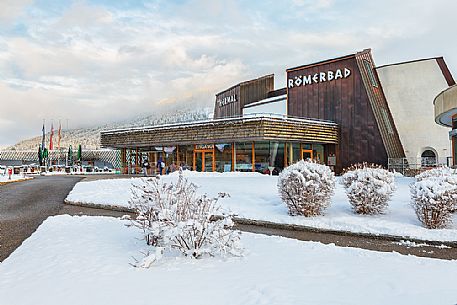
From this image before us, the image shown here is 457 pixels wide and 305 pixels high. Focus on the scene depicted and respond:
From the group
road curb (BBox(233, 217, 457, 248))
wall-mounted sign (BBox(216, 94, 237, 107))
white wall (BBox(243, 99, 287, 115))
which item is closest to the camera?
road curb (BBox(233, 217, 457, 248))

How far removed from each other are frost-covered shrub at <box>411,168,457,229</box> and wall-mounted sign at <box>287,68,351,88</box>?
64.3 ft

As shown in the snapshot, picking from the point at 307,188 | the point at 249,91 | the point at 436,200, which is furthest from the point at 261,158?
the point at 436,200

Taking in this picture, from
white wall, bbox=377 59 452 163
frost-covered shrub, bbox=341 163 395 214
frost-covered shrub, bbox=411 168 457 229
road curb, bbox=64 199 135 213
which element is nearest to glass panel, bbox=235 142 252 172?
white wall, bbox=377 59 452 163

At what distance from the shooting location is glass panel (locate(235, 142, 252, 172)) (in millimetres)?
24938

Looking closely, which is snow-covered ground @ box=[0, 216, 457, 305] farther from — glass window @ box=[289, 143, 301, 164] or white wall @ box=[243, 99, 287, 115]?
white wall @ box=[243, 99, 287, 115]

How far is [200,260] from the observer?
5887 mm

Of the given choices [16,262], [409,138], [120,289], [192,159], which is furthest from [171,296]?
[409,138]

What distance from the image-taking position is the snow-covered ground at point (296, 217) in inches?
334

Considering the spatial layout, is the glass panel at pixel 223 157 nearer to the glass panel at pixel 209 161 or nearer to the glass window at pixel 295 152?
the glass panel at pixel 209 161

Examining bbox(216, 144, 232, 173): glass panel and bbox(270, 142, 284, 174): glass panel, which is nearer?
bbox(270, 142, 284, 174): glass panel

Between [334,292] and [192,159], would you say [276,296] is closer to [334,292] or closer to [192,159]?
[334,292]

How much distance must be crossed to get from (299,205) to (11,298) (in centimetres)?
667

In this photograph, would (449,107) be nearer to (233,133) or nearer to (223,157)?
(233,133)

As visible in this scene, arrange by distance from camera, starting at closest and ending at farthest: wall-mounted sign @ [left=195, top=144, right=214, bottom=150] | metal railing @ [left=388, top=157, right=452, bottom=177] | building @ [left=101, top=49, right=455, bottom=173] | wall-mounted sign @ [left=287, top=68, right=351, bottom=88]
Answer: metal railing @ [left=388, top=157, right=452, bottom=177]
building @ [left=101, top=49, right=455, bottom=173]
wall-mounted sign @ [left=195, top=144, right=214, bottom=150]
wall-mounted sign @ [left=287, top=68, right=351, bottom=88]
